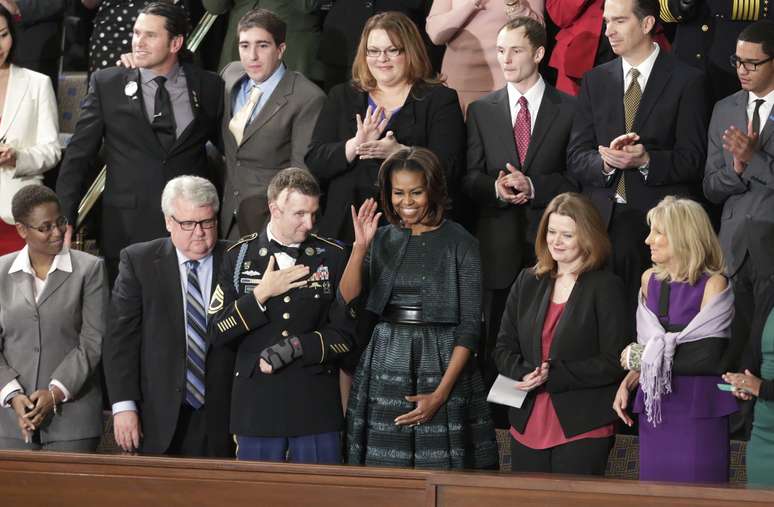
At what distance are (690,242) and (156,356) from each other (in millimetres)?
1898

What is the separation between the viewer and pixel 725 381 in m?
4.29

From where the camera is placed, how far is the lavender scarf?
4.28m

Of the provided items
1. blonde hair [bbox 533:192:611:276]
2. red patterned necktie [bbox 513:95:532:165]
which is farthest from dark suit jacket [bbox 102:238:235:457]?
red patterned necktie [bbox 513:95:532:165]

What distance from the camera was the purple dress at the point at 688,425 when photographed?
14.1 ft

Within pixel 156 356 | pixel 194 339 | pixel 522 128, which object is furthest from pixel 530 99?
pixel 156 356

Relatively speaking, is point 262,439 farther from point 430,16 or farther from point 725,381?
point 430,16

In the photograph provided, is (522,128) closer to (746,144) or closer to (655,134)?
(655,134)

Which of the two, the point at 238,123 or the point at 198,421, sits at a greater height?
the point at 238,123

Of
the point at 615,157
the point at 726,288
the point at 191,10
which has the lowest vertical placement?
the point at 726,288

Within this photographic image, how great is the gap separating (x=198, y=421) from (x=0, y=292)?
0.93 m

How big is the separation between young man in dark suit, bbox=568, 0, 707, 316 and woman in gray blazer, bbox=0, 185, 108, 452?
196cm

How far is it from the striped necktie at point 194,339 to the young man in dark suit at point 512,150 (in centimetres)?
119

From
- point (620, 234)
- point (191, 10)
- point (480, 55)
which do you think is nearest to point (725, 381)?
point (620, 234)

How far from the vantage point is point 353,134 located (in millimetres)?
5398
